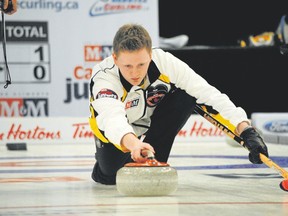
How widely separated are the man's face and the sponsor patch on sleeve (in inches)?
4.0

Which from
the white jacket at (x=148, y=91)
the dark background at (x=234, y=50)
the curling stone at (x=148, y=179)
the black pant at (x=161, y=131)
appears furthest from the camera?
the dark background at (x=234, y=50)

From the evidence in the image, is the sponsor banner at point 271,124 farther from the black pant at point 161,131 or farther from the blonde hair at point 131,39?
the blonde hair at point 131,39

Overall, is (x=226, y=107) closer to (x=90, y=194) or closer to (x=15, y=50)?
(x=90, y=194)

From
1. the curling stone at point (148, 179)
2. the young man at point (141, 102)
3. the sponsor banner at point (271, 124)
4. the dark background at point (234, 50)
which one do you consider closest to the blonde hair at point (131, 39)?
the young man at point (141, 102)

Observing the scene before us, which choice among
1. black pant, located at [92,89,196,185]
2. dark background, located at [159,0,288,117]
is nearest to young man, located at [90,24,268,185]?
black pant, located at [92,89,196,185]

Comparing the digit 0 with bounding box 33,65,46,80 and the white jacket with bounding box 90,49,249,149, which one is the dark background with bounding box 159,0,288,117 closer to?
the digit 0 with bounding box 33,65,46,80

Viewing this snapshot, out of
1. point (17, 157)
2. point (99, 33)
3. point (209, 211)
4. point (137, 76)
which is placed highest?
point (137, 76)

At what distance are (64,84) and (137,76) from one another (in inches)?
215

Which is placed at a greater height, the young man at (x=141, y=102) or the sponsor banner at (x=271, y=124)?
the young man at (x=141, y=102)

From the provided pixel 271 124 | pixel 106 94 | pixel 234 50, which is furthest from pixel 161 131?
pixel 234 50

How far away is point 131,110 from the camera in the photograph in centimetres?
375

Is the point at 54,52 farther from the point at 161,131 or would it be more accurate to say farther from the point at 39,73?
the point at 161,131

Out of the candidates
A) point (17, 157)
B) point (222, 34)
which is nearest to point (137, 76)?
point (17, 157)

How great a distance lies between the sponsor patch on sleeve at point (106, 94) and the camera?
3.36 m
